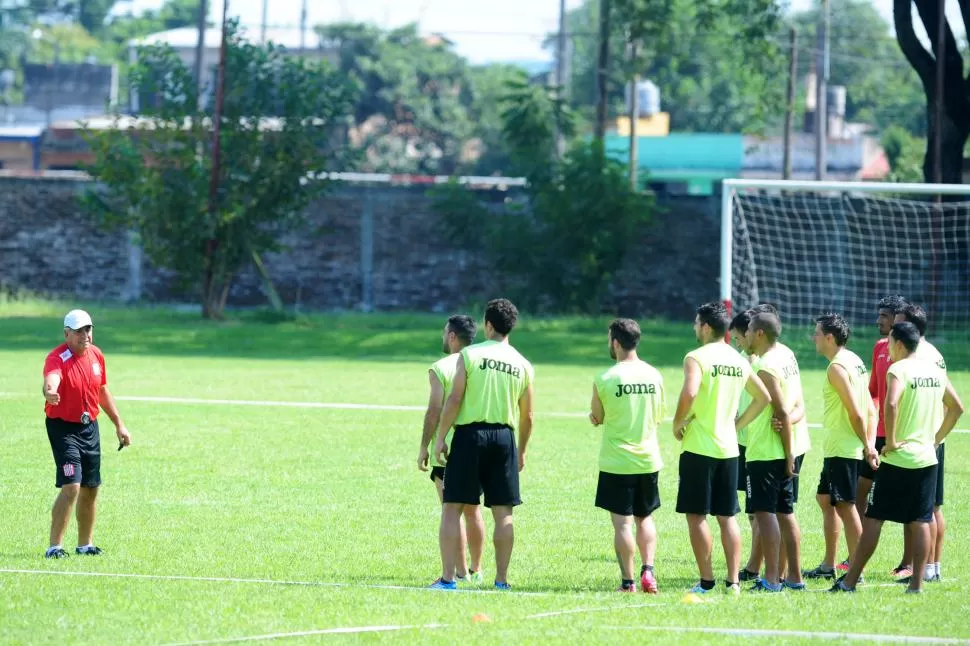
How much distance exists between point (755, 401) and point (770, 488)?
0.61 m

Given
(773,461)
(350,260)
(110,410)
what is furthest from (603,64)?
(773,461)

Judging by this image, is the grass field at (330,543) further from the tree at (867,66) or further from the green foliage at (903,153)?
the tree at (867,66)

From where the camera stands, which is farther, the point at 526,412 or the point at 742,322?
the point at 742,322

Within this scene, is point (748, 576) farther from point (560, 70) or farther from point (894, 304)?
point (560, 70)

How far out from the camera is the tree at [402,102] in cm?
7744

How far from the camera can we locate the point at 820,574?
403 inches

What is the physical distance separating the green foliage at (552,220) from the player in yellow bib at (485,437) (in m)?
26.8

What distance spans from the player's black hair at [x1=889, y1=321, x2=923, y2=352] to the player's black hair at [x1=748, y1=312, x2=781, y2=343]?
0.79 m

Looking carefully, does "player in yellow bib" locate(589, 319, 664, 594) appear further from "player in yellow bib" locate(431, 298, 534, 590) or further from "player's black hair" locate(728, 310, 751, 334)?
"player's black hair" locate(728, 310, 751, 334)

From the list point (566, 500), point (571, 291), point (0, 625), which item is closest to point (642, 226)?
point (571, 291)

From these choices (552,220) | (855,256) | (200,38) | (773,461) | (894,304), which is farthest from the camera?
(200,38)

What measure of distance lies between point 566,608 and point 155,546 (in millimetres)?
3649

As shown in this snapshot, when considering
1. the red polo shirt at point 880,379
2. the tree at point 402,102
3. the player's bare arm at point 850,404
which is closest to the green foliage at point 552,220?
the red polo shirt at point 880,379

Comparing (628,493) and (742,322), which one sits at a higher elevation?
(742,322)
